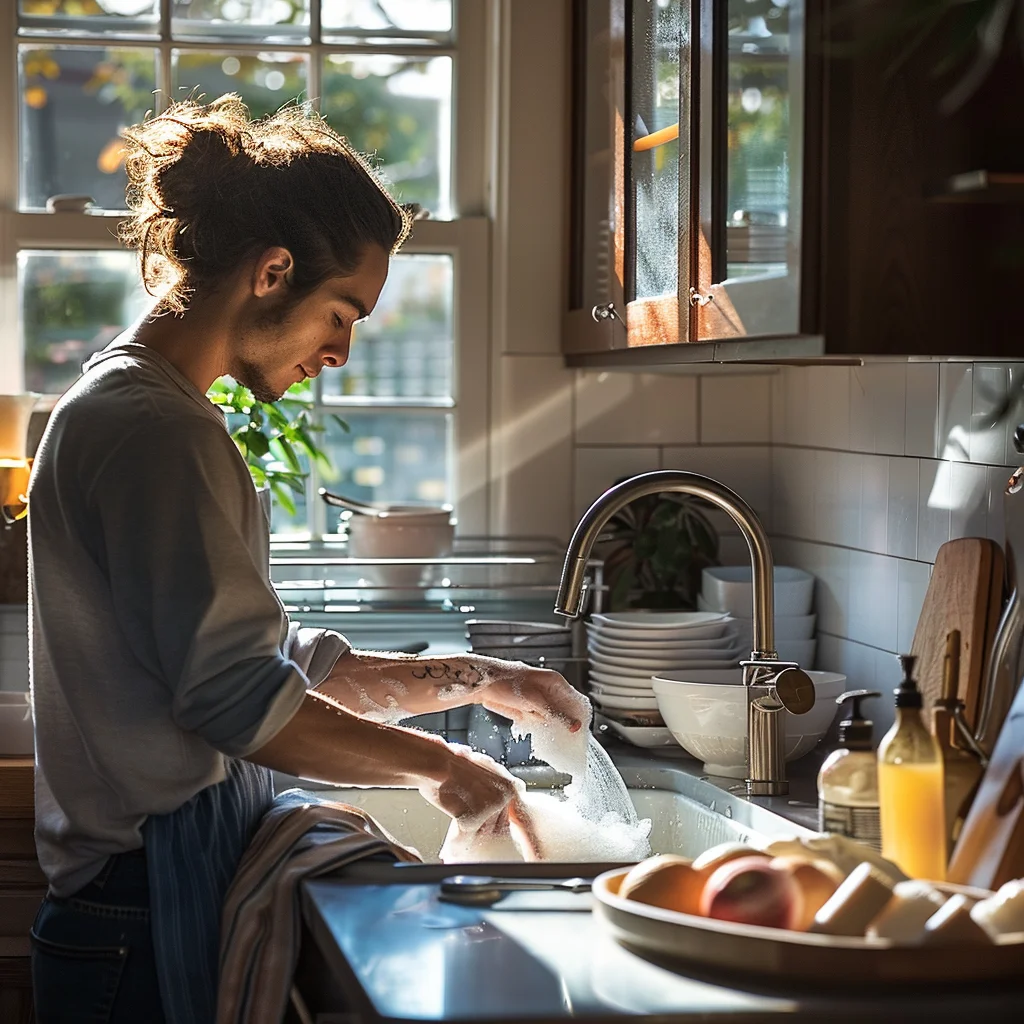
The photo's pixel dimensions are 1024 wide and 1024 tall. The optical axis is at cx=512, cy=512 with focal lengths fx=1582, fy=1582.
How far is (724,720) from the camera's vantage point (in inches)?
75.2

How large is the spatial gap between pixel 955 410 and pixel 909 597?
272 mm

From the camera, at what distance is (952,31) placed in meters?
1.40

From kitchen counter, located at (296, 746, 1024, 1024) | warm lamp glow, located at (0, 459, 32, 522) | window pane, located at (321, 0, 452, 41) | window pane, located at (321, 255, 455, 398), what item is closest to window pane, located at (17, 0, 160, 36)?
window pane, located at (321, 0, 452, 41)

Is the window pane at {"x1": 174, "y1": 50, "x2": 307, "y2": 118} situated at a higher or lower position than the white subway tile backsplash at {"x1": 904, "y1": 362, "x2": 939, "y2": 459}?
higher

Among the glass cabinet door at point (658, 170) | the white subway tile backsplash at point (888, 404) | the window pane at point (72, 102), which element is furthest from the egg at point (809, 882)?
the window pane at point (72, 102)

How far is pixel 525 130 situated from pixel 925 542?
3.46 feet

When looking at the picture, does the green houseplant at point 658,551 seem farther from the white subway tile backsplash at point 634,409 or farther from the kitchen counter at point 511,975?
the kitchen counter at point 511,975

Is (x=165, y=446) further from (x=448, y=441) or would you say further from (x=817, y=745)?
(x=448, y=441)

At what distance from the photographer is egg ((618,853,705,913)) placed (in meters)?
1.11

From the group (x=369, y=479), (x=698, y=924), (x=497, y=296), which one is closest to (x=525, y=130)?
(x=497, y=296)

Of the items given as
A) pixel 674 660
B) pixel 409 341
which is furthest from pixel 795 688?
pixel 409 341

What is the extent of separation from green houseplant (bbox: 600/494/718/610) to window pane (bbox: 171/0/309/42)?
101 centimetres

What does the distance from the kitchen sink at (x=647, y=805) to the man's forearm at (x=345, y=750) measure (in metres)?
0.48

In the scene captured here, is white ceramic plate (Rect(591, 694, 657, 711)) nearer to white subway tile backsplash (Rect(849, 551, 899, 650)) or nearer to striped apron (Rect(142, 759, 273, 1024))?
white subway tile backsplash (Rect(849, 551, 899, 650))
